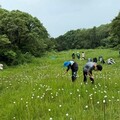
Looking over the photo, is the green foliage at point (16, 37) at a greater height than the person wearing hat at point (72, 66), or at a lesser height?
greater

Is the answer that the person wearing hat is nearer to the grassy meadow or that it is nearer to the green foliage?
the grassy meadow

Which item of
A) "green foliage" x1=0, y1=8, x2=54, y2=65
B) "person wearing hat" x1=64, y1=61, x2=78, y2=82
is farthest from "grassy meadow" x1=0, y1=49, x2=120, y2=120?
"green foliage" x1=0, y1=8, x2=54, y2=65

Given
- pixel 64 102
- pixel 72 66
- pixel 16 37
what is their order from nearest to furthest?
pixel 64 102, pixel 72 66, pixel 16 37

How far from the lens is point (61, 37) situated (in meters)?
127

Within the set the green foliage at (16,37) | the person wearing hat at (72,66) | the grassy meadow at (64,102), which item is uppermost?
the green foliage at (16,37)

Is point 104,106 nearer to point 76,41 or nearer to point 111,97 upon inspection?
point 111,97

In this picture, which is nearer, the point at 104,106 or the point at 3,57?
the point at 104,106

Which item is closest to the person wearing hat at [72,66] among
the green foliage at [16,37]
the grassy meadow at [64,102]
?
the grassy meadow at [64,102]

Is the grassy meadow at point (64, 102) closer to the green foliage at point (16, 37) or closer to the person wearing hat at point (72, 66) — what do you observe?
the person wearing hat at point (72, 66)

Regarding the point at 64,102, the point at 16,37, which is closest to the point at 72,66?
the point at 64,102

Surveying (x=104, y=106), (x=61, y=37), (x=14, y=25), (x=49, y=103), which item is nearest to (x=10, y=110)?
(x=49, y=103)

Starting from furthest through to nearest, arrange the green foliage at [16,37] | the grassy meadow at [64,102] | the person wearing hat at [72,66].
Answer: the green foliage at [16,37] → the person wearing hat at [72,66] → the grassy meadow at [64,102]

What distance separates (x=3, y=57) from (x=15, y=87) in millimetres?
20922

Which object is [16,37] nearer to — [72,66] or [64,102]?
[72,66]
